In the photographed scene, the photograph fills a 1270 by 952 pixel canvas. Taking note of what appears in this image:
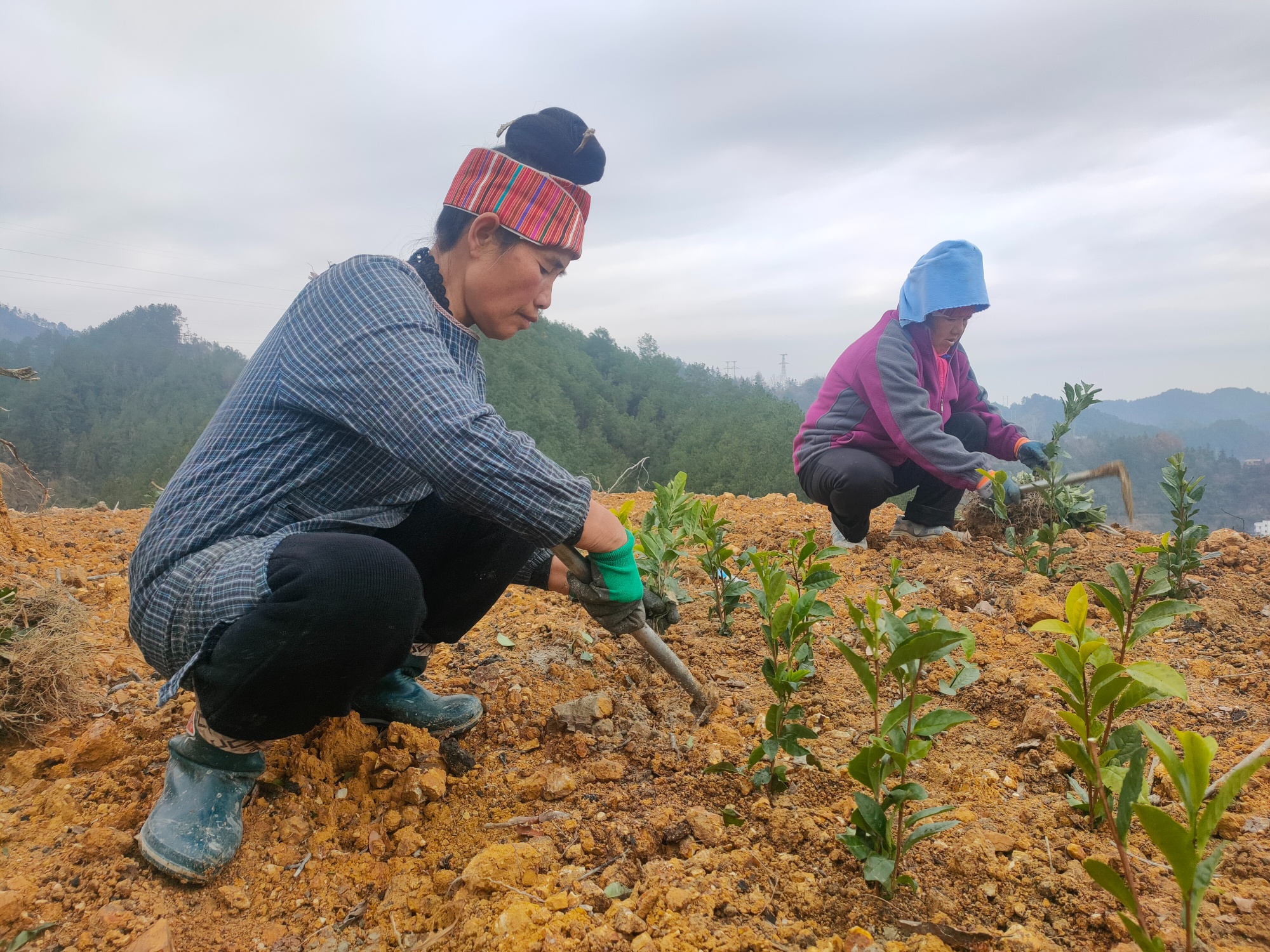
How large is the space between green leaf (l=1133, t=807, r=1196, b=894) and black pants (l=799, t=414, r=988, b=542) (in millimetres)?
2631

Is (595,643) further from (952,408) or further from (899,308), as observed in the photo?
(952,408)

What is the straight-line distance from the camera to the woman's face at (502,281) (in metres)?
1.71

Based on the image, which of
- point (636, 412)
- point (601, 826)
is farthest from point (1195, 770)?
point (636, 412)

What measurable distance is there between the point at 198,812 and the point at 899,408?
3020 mm

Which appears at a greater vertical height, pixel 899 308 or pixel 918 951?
pixel 899 308

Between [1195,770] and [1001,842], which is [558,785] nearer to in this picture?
[1001,842]

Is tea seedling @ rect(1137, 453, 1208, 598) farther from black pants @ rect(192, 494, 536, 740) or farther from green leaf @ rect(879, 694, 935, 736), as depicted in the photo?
black pants @ rect(192, 494, 536, 740)

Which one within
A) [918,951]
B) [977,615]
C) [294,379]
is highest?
[294,379]

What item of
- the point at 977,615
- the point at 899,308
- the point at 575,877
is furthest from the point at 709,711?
the point at 899,308

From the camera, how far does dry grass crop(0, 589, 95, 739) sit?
5.99ft

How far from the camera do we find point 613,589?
5.65 feet

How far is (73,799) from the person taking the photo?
155 cm

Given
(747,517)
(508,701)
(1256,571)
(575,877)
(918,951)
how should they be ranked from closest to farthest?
(918,951)
(575,877)
(508,701)
(1256,571)
(747,517)

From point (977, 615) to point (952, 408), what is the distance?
191 centimetres
